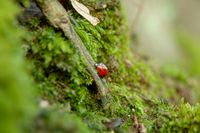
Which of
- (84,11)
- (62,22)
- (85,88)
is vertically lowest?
(85,88)

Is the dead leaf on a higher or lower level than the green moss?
lower

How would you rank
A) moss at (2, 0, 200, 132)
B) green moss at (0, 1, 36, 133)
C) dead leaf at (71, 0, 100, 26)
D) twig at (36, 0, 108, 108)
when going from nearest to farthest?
green moss at (0, 1, 36, 133) → moss at (2, 0, 200, 132) → twig at (36, 0, 108, 108) → dead leaf at (71, 0, 100, 26)

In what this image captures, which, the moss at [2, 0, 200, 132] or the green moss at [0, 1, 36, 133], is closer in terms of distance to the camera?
the green moss at [0, 1, 36, 133]

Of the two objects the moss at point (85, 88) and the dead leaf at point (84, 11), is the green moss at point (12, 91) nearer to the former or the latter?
the moss at point (85, 88)

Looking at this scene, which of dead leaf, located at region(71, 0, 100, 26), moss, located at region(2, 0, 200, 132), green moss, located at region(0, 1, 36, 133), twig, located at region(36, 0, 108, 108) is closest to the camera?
green moss, located at region(0, 1, 36, 133)

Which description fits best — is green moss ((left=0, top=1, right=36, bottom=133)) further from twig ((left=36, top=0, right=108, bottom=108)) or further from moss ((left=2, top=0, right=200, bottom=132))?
twig ((left=36, top=0, right=108, bottom=108))

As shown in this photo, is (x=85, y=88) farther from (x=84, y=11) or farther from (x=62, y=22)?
(x=84, y=11)

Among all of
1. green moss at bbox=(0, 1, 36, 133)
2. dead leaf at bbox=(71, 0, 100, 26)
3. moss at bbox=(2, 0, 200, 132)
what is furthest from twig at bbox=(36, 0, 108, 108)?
green moss at bbox=(0, 1, 36, 133)

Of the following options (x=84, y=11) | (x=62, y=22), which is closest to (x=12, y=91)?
(x=62, y=22)
